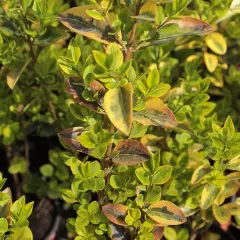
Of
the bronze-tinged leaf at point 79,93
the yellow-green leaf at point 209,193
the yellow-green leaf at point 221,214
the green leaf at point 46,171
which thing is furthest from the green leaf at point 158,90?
the green leaf at point 46,171

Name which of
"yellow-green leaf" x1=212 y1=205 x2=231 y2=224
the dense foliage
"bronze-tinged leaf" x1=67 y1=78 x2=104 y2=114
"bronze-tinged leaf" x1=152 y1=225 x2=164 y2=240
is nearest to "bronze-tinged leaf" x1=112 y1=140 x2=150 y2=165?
the dense foliage

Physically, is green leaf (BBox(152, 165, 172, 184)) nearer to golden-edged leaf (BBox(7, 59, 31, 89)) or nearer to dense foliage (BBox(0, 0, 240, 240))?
dense foliage (BBox(0, 0, 240, 240))

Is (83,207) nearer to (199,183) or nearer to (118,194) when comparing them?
(118,194)

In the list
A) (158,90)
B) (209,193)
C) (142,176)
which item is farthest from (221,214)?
(158,90)

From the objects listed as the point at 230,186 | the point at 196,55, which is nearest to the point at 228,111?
the point at 196,55

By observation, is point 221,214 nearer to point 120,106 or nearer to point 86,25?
Result: point 120,106

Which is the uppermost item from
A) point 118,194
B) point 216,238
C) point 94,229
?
point 118,194
